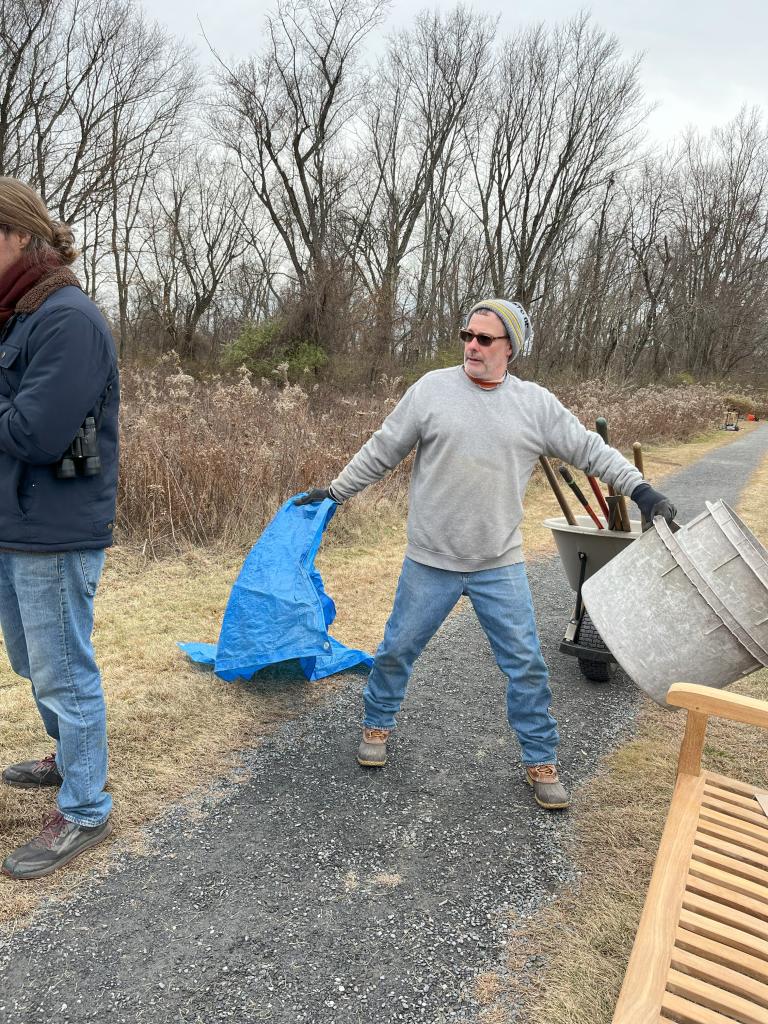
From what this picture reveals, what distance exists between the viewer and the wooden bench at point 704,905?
4.85ft

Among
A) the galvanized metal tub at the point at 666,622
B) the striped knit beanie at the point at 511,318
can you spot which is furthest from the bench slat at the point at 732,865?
the striped knit beanie at the point at 511,318

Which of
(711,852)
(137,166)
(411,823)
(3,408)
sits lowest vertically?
(411,823)

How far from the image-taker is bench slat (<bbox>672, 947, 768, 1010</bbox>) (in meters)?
1.53

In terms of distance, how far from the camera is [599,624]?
8.95 ft

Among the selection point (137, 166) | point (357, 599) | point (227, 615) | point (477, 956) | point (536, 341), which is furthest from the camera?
point (536, 341)

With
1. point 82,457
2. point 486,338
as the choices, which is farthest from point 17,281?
point 486,338

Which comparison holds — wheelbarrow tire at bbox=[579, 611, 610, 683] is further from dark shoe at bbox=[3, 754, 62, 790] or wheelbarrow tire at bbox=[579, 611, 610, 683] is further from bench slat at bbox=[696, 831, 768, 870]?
dark shoe at bbox=[3, 754, 62, 790]

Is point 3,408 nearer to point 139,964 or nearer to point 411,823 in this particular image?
point 139,964

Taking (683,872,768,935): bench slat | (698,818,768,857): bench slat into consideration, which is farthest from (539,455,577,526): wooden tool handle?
(683,872,768,935): bench slat

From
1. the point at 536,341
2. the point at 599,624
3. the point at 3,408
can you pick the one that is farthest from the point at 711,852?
the point at 536,341

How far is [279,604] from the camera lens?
3.46 m

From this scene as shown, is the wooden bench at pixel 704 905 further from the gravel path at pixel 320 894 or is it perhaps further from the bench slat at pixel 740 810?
the gravel path at pixel 320 894

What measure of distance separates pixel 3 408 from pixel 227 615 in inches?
71.6

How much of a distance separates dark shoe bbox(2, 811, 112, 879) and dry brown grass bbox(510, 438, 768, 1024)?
1.45m
